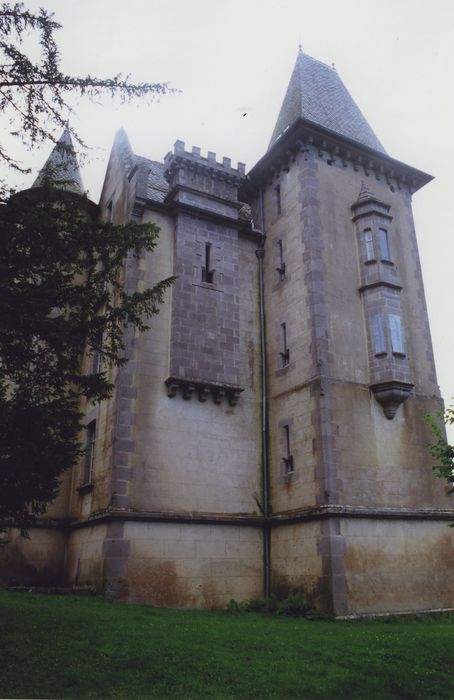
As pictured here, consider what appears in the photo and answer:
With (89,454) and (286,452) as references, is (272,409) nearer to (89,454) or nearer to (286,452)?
(286,452)

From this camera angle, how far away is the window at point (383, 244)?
875 inches

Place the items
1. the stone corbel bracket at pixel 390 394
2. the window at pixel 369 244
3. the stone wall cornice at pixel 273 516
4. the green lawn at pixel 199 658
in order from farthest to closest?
the window at pixel 369 244 < the stone corbel bracket at pixel 390 394 < the stone wall cornice at pixel 273 516 < the green lawn at pixel 199 658

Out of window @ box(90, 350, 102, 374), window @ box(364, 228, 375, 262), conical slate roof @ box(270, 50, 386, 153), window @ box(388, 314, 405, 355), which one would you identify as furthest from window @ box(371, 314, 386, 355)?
window @ box(90, 350, 102, 374)

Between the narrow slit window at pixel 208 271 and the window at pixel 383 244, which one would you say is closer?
the window at pixel 383 244

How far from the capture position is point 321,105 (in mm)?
26453

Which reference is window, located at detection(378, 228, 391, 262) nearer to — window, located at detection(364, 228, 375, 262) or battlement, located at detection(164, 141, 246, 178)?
window, located at detection(364, 228, 375, 262)

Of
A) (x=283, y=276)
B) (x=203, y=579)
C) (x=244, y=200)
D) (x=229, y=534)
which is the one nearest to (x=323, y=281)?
(x=283, y=276)

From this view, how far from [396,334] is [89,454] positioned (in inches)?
457

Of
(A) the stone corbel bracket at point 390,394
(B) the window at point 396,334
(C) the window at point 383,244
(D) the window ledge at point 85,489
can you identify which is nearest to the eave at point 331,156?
(C) the window at point 383,244

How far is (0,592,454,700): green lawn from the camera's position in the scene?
369 inches

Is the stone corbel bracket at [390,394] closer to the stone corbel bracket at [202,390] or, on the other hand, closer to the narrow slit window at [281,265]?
the stone corbel bracket at [202,390]

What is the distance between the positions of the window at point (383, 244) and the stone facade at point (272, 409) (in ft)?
0.45

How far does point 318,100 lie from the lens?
87.8ft

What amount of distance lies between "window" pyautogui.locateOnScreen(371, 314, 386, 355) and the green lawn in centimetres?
919
